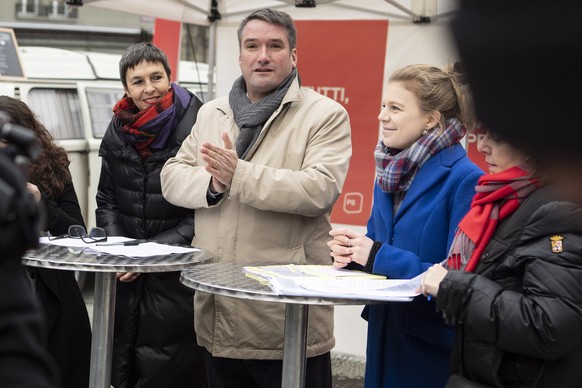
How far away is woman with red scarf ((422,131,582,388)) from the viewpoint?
2.30m

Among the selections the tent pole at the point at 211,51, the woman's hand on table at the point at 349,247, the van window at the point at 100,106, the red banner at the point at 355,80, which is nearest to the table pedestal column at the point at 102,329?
the woman's hand on table at the point at 349,247

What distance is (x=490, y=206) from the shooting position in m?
2.51

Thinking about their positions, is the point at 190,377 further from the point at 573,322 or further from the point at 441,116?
the point at 573,322

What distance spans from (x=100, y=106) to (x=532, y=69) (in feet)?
28.4

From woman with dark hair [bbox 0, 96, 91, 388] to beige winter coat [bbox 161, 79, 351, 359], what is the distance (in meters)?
0.63

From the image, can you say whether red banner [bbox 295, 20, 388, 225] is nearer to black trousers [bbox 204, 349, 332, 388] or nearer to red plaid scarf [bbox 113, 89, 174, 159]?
red plaid scarf [bbox 113, 89, 174, 159]

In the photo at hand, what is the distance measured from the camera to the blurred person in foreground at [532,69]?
72 centimetres

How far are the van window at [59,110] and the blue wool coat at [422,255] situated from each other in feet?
20.1

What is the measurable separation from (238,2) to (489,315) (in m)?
4.23

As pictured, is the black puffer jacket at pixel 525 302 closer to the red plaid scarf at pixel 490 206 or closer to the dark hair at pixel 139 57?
the red plaid scarf at pixel 490 206

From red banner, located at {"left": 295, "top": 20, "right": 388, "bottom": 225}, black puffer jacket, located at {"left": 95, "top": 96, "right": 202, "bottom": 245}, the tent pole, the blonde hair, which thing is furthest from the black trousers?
the tent pole

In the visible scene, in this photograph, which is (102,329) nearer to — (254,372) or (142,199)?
(254,372)

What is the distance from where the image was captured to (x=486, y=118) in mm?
787

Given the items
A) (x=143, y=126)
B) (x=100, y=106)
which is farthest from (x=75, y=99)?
(x=143, y=126)
